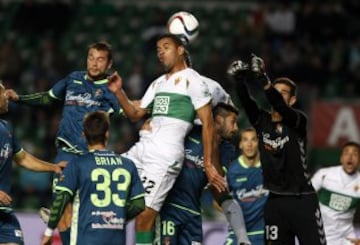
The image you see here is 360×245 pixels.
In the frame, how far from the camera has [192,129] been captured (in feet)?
40.2

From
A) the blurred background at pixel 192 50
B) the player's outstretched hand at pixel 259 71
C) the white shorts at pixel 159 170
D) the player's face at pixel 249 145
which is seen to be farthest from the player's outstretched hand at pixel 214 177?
the blurred background at pixel 192 50

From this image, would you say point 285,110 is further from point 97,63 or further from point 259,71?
point 97,63

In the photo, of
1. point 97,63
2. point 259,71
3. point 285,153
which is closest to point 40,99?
point 97,63

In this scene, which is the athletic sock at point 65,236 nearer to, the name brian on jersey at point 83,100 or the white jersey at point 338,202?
the name brian on jersey at point 83,100

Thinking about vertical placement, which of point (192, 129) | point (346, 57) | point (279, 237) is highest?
point (346, 57)

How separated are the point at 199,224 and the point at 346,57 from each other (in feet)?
34.9

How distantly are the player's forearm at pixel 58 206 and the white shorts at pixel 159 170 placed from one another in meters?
1.91

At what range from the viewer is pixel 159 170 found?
11.9 meters

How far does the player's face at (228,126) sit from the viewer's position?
12836mm

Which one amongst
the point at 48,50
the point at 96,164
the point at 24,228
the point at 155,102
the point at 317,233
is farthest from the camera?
the point at 48,50

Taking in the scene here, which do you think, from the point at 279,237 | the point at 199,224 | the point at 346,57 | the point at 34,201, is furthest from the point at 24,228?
the point at 346,57

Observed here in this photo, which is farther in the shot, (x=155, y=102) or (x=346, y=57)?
(x=346, y=57)

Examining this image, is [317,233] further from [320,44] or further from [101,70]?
[320,44]

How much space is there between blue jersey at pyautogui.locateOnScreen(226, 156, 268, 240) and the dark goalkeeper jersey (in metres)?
1.92
